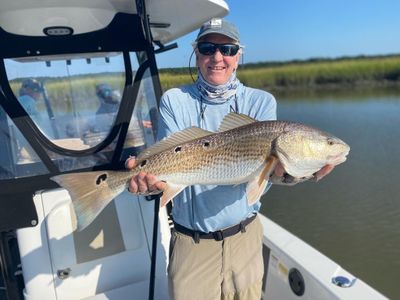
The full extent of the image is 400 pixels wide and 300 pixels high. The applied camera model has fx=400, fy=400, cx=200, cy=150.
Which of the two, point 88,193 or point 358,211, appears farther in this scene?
point 358,211

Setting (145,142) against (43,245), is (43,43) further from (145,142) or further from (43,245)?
(43,245)

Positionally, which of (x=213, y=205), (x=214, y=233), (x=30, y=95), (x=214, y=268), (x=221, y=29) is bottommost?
(x=214, y=268)

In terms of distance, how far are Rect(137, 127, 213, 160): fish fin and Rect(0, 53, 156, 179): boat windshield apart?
1.27m

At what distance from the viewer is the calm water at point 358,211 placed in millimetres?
6484

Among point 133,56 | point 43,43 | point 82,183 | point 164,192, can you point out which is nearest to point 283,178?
point 164,192

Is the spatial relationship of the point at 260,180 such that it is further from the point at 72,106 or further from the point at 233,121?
the point at 72,106

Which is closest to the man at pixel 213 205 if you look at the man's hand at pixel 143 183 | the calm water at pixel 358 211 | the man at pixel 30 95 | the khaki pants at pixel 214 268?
the khaki pants at pixel 214 268

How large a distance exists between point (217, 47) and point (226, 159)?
0.68 metres

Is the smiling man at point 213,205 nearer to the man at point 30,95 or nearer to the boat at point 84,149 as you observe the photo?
the boat at point 84,149

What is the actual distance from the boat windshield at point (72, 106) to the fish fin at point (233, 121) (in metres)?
1.47

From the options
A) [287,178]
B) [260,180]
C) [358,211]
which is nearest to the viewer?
[260,180]

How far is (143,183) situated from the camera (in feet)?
7.44

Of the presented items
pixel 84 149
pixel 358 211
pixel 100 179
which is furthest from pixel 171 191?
pixel 358 211

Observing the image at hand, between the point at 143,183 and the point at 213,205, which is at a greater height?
the point at 143,183
